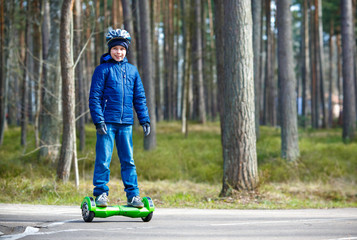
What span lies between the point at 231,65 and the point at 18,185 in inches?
220

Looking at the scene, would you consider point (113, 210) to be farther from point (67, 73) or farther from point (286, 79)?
point (286, 79)

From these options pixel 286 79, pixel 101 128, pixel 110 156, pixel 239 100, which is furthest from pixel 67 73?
pixel 286 79

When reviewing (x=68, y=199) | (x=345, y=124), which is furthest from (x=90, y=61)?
(x=68, y=199)

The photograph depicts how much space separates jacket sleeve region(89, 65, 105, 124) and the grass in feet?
12.0

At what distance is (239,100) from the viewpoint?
376 inches

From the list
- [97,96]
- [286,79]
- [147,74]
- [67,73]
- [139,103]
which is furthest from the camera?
[147,74]

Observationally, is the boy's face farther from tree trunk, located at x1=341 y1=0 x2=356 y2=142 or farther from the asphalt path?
tree trunk, located at x1=341 y1=0 x2=356 y2=142

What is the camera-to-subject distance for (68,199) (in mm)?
9305

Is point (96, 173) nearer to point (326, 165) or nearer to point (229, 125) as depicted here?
point (229, 125)

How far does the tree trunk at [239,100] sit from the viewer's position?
375 inches

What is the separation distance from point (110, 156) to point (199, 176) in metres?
9.12

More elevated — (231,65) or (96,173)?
(231,65)

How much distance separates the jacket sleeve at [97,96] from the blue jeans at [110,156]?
225 mm

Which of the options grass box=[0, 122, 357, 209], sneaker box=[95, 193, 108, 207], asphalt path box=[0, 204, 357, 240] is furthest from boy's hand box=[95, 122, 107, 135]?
→ grass box=[0, 122, 357, 209]
